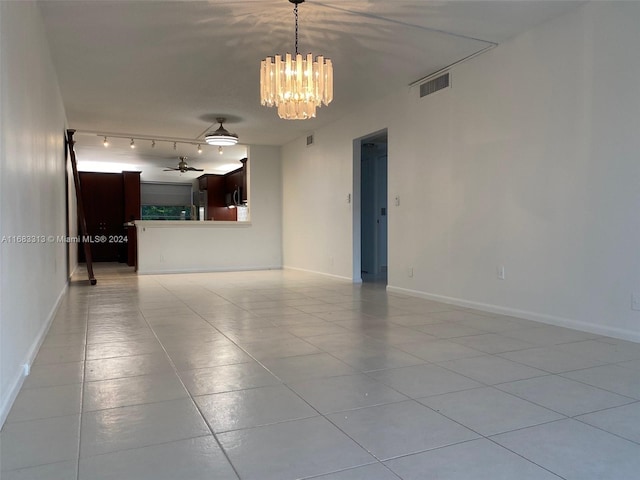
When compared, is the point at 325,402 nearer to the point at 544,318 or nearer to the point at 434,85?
the point at 544,318

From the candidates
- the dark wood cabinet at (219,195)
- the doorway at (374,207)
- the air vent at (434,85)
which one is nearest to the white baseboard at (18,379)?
the air vent at (434,85)

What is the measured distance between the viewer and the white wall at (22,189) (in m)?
2.07

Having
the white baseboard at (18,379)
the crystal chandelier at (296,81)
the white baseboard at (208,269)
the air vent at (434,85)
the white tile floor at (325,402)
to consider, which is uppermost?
the air vent at (434,85)

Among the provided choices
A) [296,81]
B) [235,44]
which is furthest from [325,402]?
[235,44]

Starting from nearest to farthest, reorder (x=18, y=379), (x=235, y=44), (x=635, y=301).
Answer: (x=18, y=379)
(x=635, y=301)
(x=235, y=44)

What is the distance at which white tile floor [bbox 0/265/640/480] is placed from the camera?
1559mm

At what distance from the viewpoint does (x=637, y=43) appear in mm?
3160

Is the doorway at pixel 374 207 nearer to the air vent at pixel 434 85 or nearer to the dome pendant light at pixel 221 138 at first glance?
the dome pendant light at pixel 221 138

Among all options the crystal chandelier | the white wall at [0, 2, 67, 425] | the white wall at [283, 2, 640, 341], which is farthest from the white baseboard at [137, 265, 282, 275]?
the crystal chandelier

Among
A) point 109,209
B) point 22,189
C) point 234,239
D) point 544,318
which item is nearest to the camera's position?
point 22,189

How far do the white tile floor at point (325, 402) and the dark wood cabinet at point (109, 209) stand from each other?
27.9 ft

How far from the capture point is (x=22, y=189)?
8.46 ft

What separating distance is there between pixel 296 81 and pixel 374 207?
4.86 metres

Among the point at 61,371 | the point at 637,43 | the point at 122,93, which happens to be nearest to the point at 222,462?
the point at 61,371
